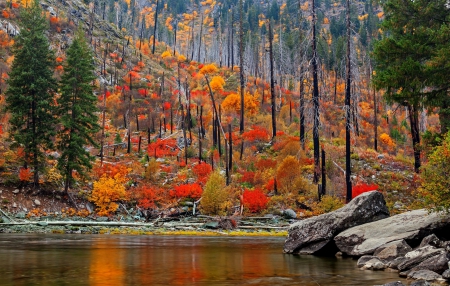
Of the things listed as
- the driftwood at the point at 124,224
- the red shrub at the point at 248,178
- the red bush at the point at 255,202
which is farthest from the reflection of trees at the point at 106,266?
the red shrub at the point at 248,178

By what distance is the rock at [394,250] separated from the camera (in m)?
14.5

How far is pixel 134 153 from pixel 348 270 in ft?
125

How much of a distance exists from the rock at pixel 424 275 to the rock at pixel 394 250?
7.99ft

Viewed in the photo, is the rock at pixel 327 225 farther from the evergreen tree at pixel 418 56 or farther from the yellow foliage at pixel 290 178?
the yellow foliage at pixel 290 178

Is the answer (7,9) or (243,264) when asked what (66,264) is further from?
(7,9)

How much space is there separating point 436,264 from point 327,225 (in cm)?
670

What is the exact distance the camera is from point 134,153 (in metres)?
49.3

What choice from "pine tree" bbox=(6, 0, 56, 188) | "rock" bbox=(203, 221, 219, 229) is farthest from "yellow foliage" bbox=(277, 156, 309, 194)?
"pine tree" bbox=(6, 0, 56, 188)

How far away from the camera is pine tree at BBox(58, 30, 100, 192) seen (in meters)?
38.3

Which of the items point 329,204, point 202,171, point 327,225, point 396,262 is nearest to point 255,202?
point 329,204

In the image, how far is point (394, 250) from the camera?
14648 mm

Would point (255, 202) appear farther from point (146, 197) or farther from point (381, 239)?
point (381, 239)

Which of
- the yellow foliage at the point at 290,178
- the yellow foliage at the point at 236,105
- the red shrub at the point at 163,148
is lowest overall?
the yellow foliage at the point at 290,178

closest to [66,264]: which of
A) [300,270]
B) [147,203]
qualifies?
[300,270]
